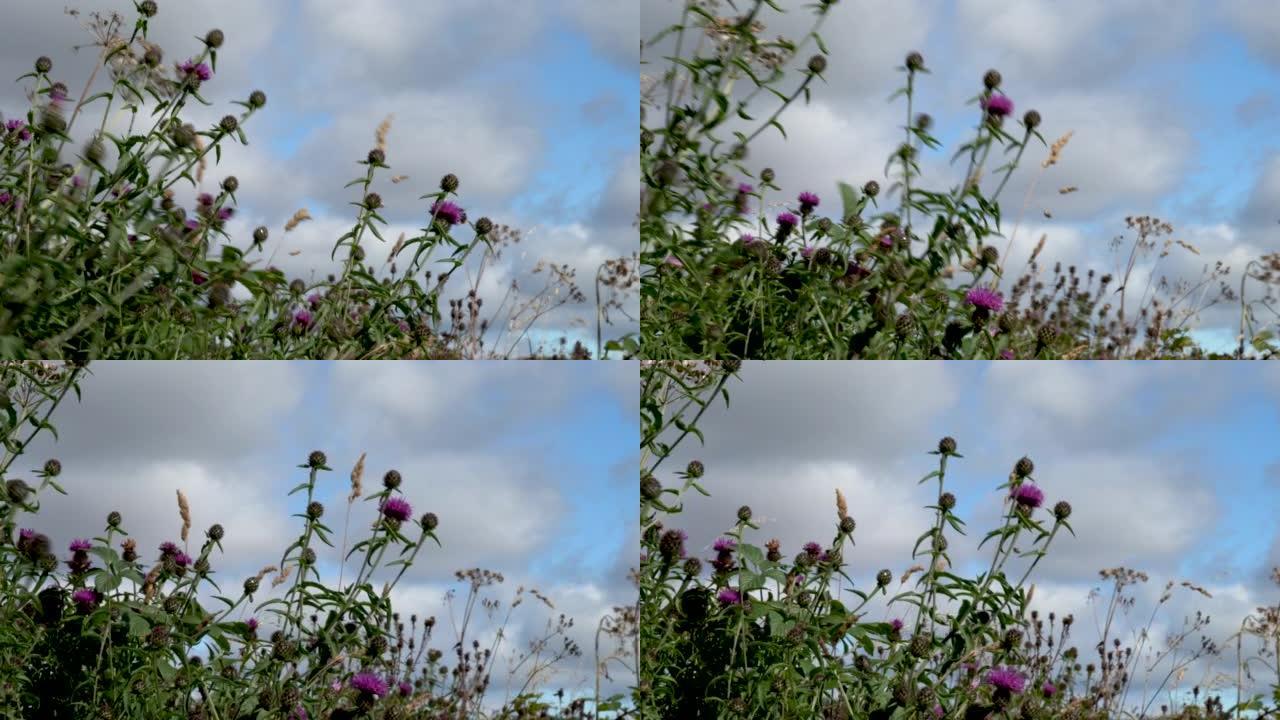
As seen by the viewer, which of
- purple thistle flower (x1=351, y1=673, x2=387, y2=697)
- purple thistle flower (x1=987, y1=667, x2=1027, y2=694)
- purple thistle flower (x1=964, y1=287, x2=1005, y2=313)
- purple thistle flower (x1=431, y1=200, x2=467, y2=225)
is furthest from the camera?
purple thistle flower (x1=431, y1=200, x2=467, y2=225)

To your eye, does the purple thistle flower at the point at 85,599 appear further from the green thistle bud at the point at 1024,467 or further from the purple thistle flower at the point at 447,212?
the green thistle bud at the point at 1024,467

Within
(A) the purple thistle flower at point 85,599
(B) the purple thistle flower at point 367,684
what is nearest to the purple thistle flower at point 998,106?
(B) the purple thistle flower at point 367,684

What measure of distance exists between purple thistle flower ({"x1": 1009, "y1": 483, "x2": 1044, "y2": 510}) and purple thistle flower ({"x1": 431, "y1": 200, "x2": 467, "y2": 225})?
5.92 feet

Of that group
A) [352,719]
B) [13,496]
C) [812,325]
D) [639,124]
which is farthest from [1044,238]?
[13,496]

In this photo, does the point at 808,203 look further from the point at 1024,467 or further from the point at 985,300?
Result: the point at 1024,467

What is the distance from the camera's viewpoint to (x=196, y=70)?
3414 mm

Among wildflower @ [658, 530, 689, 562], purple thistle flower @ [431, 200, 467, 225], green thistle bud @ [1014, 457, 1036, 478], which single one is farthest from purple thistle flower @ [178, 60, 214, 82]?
green thistle bud @ [1014, 457, 1036, 478]

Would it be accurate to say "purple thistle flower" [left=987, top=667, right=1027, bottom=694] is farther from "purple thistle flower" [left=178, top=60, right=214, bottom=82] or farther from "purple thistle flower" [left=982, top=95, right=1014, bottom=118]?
"purple thistle flower" [left=178, top=60, right=214, bottom=82]

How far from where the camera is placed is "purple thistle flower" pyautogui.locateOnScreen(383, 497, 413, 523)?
124 inches

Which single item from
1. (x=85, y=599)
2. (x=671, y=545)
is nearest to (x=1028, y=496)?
(x=671, y=545)

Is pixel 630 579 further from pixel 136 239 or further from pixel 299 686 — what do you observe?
pixel 136 239

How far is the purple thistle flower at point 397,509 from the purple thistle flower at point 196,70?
136 cm

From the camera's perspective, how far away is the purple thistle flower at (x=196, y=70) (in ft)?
11.1

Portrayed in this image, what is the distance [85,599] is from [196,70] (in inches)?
59.3
